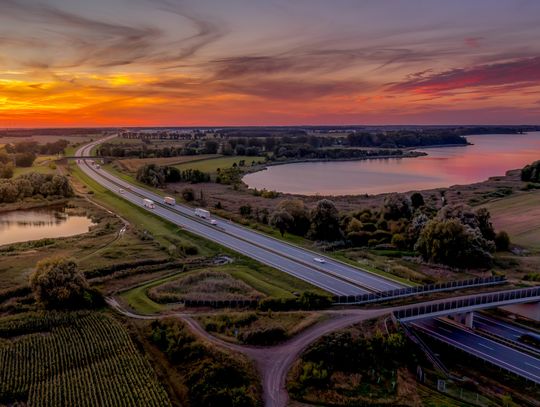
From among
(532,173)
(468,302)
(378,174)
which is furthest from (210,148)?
(468,302)

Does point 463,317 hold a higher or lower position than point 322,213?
lower

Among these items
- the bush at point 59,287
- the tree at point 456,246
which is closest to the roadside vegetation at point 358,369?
the bush at point 59,287

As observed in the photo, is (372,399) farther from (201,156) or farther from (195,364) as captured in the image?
(201,156)

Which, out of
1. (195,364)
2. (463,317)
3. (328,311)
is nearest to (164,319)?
(195,364)

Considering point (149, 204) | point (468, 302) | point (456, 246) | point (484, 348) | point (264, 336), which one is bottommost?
point (484, 348)

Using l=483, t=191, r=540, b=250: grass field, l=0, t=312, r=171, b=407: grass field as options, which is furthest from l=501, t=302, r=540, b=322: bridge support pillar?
l=0, t=312, r=171, b=407: grass field

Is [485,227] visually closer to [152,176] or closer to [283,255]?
[283,255]

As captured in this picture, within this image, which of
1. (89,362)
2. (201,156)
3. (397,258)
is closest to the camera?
(89,362)
